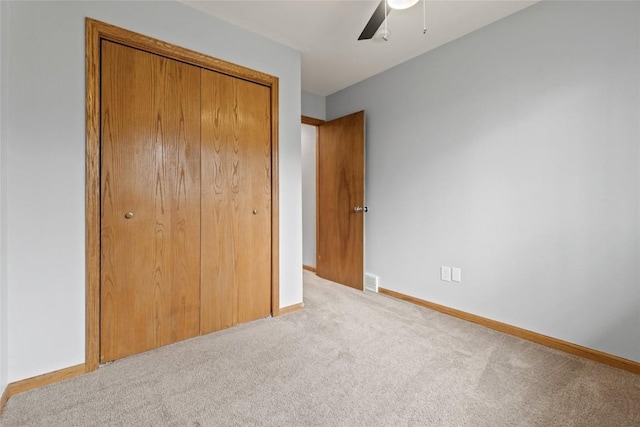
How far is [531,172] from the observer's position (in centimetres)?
215

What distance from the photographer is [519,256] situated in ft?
7.29

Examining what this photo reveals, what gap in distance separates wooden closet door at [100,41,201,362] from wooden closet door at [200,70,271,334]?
90 millimetres

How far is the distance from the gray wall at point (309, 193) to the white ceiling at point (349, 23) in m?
1.38

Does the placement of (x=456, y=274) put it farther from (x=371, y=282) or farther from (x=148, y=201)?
(x=148, y=201)

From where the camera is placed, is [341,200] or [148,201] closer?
[148,201]

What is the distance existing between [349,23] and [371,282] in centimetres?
251

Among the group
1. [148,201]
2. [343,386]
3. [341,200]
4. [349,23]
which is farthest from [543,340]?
[148,201]

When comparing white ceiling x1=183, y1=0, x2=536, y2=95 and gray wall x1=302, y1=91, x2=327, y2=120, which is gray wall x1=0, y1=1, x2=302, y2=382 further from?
gray wall x1=302, y1=91, x2=327, y2=120

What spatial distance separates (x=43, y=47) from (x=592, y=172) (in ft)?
10.9

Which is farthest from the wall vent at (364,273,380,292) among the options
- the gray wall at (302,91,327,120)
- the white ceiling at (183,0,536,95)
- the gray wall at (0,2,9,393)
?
the gray wall at (0,2,9,393)

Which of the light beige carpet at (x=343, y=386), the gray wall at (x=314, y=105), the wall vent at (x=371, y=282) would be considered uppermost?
the gray wall at (x=314, y=105)

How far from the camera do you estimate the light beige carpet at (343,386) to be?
54.1 inches

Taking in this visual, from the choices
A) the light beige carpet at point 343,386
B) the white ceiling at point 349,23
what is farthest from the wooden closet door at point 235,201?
the white ceiling at point 349,23

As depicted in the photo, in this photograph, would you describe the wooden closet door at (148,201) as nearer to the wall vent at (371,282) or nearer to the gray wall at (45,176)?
the gray wall at (45,176)
